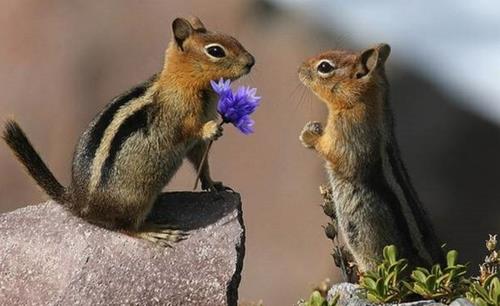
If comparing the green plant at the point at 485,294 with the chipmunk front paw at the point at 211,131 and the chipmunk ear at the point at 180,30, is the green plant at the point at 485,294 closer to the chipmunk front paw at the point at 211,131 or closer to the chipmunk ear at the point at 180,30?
the chipmunk front paw at the point at 211,131

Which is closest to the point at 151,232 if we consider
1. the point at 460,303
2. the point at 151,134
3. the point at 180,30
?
the point at 151,134

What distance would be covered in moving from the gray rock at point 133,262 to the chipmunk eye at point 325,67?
2.70ft

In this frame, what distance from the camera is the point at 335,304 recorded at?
5.71m

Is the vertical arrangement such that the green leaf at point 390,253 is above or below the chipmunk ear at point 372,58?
below

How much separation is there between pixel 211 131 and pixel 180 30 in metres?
0.61

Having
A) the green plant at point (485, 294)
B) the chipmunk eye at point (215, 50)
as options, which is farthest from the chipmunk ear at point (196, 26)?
the green plant at point (485, 294)

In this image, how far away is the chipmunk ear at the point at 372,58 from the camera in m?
6.54

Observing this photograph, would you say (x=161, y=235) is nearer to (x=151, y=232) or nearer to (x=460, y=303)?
(x=151, y=232)

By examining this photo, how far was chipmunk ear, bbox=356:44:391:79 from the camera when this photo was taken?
21.5 feet

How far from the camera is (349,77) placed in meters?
6.61

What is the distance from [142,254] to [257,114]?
13.9ft

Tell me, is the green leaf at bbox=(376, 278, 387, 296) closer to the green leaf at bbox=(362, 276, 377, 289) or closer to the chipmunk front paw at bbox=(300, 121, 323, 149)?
the green leaf at bbox=(362, 276, 377, 289)

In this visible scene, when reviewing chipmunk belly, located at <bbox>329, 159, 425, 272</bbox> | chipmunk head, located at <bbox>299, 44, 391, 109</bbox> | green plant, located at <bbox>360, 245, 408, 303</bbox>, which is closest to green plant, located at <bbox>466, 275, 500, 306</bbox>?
green plant, located at <bbox>360, 245, 408, 303</bbox>

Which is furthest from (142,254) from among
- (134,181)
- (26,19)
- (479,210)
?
(26,19)
